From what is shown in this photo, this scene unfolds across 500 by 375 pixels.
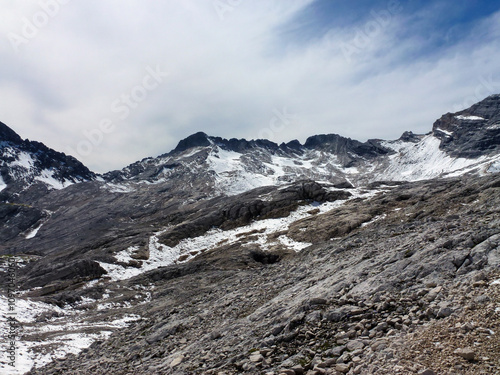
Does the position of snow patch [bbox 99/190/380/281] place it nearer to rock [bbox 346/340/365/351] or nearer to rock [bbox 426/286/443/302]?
rock [bbox 426/286/443/302]

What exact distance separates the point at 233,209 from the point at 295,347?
83.4 meters

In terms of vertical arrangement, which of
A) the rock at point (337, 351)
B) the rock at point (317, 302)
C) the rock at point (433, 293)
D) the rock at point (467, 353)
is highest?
the rock at point (317, 302)

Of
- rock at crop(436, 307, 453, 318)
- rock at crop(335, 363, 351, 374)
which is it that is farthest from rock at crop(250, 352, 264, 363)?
rock at crop(436, 307, 453, 318)

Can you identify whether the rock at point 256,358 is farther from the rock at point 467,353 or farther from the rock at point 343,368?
the rock at point 467,353

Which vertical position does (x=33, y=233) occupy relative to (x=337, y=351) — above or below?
above

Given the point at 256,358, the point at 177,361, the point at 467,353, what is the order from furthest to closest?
the point at 177,361, the point at 256,358, the point at 467,353

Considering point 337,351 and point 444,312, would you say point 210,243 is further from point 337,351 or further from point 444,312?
point 444,312

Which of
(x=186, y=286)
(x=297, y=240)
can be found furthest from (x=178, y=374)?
(x=297, y=240)

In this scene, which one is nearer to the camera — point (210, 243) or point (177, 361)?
point (177, 361)

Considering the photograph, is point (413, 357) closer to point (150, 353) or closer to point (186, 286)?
point (150, 353)

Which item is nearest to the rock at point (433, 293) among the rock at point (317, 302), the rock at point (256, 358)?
the rock at point (317, 302)

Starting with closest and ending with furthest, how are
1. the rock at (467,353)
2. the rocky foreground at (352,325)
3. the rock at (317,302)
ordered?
the rock at (467,353), the rocky foreground at (352,325), the rock at (317,302)

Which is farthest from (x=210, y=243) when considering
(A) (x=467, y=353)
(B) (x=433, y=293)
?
(A) (x=467, y=353)

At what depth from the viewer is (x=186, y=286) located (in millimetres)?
46469
